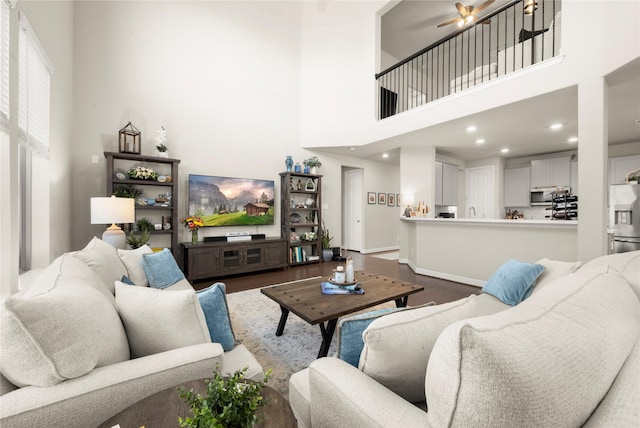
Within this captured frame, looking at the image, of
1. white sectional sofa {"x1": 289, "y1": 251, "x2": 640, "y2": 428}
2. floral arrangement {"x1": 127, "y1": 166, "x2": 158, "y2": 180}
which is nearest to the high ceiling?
white sectional sofa {"x1": 289, "y1": 251, "x2": 640, "y2": 428}

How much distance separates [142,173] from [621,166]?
28.1ft

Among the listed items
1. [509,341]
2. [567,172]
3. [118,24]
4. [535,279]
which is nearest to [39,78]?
[118,24]

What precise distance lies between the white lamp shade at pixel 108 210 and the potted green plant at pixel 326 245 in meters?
3.90

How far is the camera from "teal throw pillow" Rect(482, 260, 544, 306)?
6.56 ft

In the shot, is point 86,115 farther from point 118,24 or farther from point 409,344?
point 409,344

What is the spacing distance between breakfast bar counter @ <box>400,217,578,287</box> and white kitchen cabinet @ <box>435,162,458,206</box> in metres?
1.54

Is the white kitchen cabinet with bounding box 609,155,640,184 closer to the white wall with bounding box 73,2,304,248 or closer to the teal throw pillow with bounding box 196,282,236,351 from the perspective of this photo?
the white wall with bounding box 73,2,304,248

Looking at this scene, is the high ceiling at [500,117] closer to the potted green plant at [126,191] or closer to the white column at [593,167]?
the white column at [593,167]

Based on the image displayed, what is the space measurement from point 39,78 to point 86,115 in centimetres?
187

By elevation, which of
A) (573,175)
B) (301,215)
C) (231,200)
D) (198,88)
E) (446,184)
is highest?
(198,88)

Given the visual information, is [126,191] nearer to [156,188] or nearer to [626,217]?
[156,188]

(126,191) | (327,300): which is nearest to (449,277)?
(327,300)

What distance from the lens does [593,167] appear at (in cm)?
278

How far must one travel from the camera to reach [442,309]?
924mm
